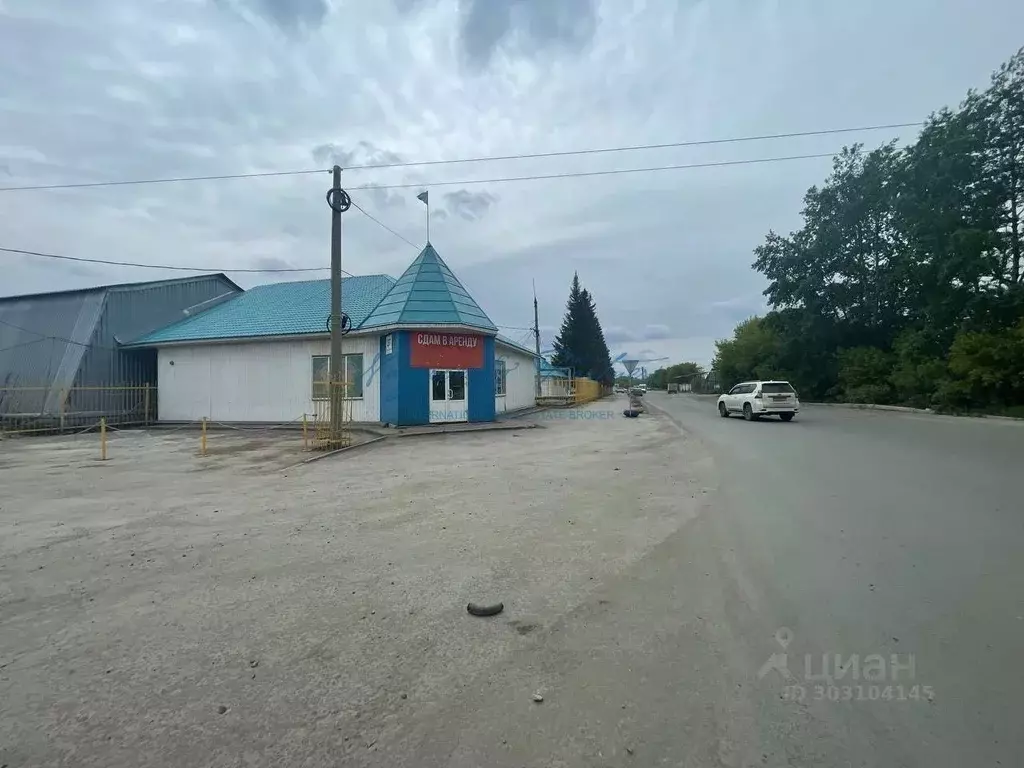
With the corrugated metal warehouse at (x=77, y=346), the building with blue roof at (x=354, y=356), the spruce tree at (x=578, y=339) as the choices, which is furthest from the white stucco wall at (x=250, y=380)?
the spruce tree at (x=578, y=339)

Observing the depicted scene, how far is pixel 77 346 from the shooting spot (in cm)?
2233

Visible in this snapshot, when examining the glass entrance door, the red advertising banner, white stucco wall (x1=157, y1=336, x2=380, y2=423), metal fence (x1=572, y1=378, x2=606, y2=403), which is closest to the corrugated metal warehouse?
white stucco wall (x1=157, y1=336, x2=380, y2=423)

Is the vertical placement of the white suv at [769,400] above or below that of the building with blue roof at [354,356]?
below

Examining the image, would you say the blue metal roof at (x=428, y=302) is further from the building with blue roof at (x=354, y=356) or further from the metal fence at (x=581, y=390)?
the metal fence at (x=581, y=390)

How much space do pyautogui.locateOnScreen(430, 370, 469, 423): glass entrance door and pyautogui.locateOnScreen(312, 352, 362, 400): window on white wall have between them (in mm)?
2801

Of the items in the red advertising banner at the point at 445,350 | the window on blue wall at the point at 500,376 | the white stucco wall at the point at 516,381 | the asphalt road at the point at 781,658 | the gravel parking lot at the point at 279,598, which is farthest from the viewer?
the white stucco wall at the point at 516,381

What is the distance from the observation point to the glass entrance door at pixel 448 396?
20.0 m

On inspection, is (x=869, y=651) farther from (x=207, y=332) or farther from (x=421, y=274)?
(x=207, y=332)

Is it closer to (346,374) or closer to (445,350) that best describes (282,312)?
(346,374)

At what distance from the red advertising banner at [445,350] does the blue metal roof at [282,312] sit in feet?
9.06

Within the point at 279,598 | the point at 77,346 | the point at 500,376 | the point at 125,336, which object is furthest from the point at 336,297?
the point at 125,336

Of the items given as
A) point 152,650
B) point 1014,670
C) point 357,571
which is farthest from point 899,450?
point 152,650

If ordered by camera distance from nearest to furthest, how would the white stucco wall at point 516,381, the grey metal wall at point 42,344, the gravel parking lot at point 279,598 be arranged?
the gravel parking lot at point 279,598
the grey metal wall at point 42,344
the white stucco wall at point 516,381

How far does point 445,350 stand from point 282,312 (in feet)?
27.1
